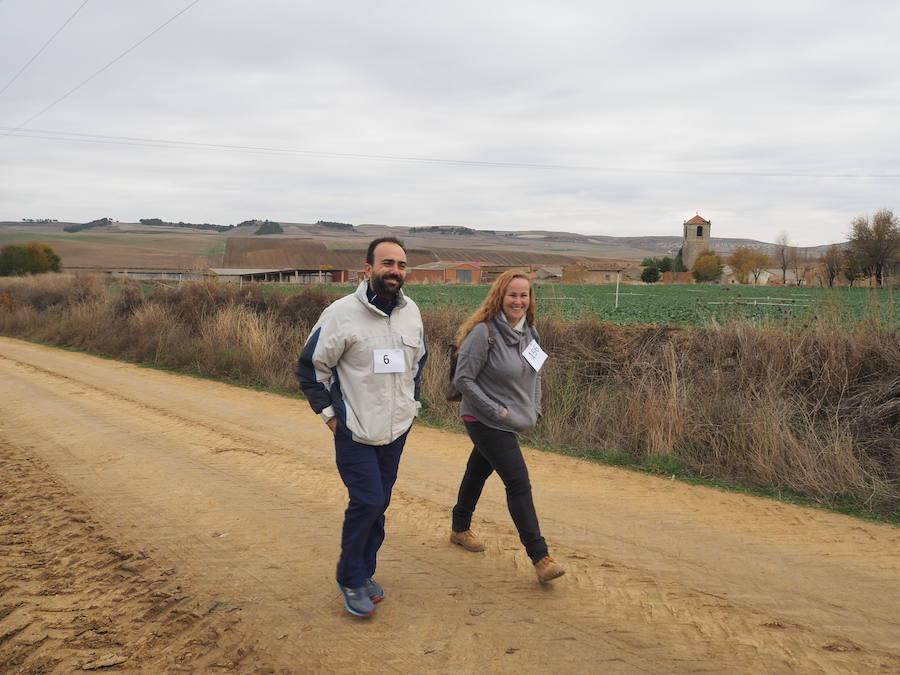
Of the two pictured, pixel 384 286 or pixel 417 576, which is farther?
pixel 417 576

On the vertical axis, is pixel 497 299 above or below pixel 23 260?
above

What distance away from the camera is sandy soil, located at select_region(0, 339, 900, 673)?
3854 mm

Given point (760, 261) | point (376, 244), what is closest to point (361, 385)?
point (376, 244)

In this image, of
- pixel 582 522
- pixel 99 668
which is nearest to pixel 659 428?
pixel 582 522

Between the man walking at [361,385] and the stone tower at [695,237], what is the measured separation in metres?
134

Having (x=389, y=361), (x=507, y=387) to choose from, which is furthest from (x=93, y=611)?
(x=507, y=387)

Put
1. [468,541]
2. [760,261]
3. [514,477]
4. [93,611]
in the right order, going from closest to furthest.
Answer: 1. [93,611]
2. [514,477]
3. [468,541]
4. [760,261]

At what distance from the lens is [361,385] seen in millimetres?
4211

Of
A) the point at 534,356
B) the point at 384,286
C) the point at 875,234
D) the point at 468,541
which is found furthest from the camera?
the point at 875,234

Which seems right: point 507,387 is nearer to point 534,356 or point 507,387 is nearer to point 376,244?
point 534,356

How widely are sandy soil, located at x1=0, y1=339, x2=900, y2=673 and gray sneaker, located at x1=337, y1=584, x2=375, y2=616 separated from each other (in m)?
0.07

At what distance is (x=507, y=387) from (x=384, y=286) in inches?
A: 45.6

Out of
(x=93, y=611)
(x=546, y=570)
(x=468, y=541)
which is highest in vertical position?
(x=546, y=570)

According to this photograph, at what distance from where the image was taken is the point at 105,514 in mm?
6066
